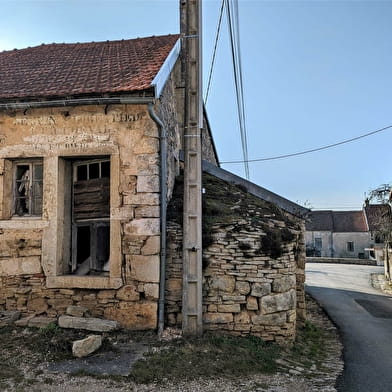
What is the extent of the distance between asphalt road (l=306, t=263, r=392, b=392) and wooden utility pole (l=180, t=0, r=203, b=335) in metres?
2.39

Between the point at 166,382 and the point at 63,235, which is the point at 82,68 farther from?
the point at 166,382

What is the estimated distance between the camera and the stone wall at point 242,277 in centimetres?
569

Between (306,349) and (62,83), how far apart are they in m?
6.75

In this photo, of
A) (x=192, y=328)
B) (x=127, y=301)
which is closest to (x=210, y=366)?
(x=192, y=328)

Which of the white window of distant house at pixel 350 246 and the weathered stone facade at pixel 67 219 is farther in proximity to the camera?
the white window of distant house at pixel 350 246

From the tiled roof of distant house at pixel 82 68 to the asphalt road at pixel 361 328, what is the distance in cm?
562

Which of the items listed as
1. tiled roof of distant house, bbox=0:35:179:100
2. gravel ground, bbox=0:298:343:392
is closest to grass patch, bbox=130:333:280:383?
gravel ground, bbox=0:298:343:392

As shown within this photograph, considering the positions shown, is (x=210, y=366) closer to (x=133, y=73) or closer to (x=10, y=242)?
(x=10, y=242)

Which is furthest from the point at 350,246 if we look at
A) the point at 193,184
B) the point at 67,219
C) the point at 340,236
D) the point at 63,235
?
the point at 63,235

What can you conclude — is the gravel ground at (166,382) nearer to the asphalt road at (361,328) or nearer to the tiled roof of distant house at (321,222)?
the asphalt road at (361,328)

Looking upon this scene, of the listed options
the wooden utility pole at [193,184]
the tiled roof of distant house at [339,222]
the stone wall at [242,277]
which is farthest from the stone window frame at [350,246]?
the wooden utility pole at [193,184]

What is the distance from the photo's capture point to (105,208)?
20.8 feet

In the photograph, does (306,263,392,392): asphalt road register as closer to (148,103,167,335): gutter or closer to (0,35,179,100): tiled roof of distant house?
(148,103,167,335): gutter

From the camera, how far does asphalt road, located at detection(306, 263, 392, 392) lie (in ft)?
16.0
